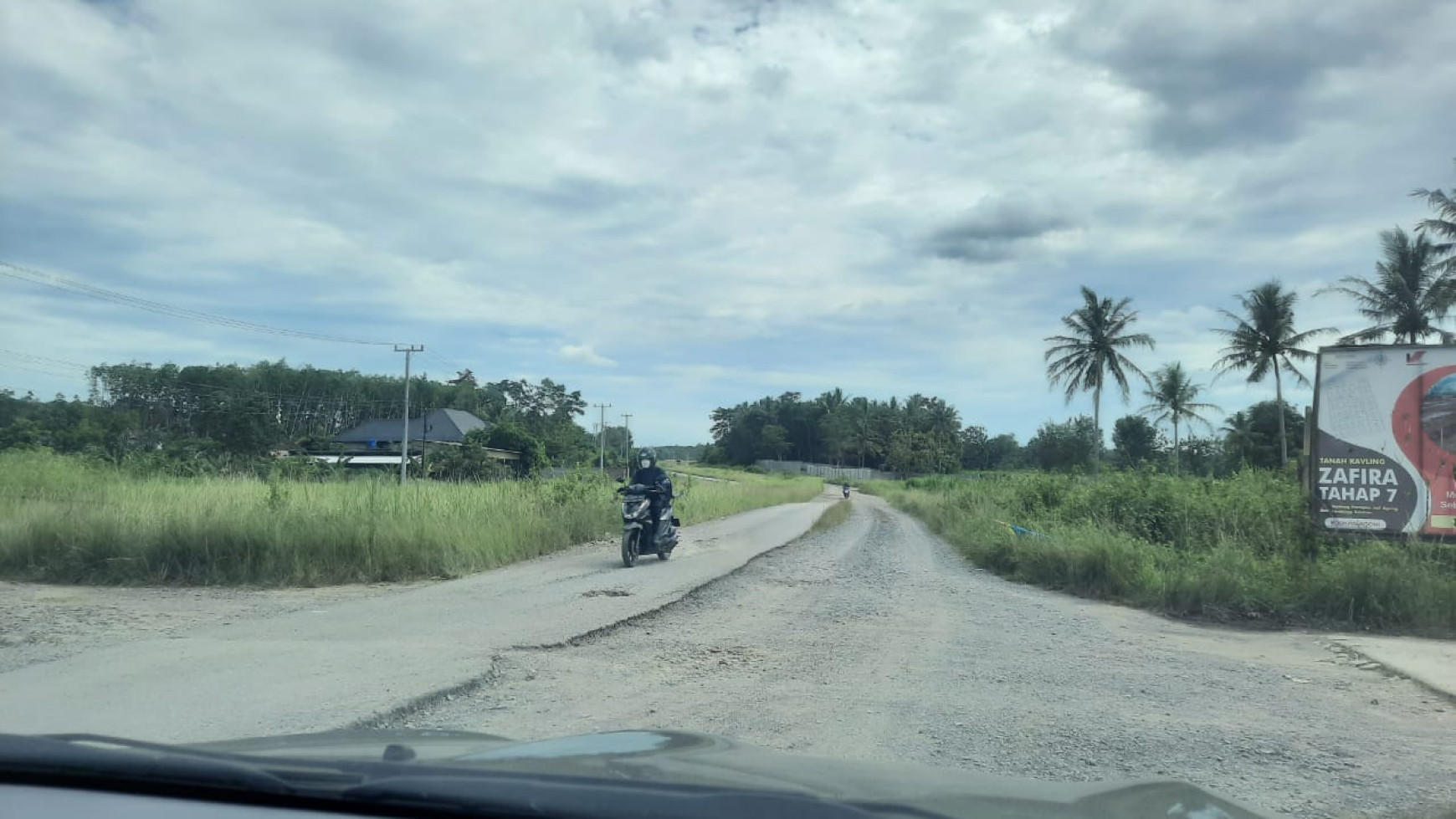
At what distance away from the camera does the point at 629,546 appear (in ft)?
46.9

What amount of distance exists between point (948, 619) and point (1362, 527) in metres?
6.06

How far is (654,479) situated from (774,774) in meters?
12.8

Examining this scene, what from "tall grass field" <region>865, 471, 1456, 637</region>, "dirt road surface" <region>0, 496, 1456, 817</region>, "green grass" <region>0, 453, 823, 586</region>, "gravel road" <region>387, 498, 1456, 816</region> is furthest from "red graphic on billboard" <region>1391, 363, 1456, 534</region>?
"green grass" <region>0, 453, 823, 586</region>

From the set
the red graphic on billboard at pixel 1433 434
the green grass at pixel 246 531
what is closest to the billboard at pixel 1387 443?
the red graphic on billboard at pixel 1433 434

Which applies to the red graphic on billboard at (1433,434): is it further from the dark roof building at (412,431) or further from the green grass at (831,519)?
the dark roof building at (412,431)

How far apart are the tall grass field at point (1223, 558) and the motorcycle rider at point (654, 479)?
5861mm

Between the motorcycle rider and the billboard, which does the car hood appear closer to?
the billboard

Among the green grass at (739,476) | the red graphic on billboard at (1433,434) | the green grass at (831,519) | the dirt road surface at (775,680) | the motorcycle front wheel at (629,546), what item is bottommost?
the green grass at (831,519)

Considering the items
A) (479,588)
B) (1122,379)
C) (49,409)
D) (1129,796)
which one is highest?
(1122,379)

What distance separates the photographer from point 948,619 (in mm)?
9750

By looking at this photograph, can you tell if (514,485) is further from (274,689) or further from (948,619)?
(274,689)

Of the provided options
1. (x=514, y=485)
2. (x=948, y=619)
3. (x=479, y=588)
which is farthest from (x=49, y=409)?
(x=948, y=619)

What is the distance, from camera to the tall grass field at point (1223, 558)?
9.79 meters

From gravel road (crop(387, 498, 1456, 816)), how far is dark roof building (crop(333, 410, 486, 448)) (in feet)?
123
